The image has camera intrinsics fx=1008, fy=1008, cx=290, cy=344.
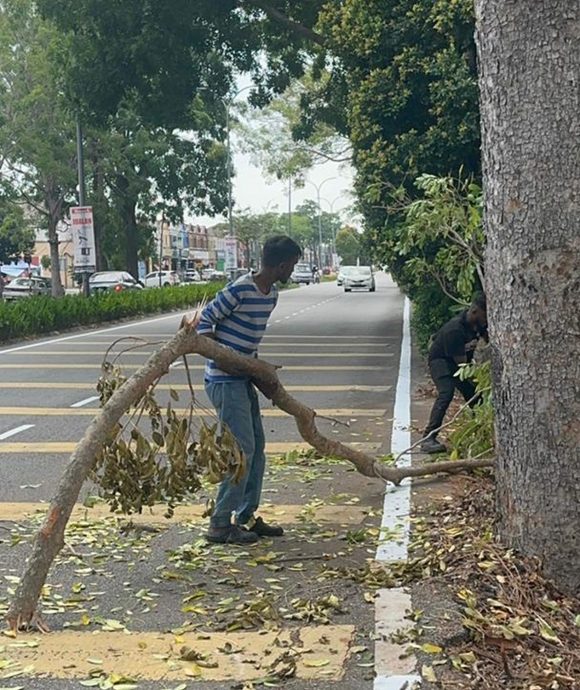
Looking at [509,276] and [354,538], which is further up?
[509,276]

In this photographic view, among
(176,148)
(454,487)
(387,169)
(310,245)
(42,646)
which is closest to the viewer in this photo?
(42,646)

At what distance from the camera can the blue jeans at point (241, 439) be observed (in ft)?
19.6

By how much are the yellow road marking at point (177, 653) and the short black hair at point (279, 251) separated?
2206 millimetres

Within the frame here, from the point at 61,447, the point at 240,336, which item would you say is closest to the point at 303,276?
the point at 61,447

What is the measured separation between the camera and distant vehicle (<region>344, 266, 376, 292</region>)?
55.3 m

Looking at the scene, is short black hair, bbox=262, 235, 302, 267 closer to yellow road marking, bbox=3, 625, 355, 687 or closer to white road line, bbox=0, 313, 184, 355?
yellow road marking, bbox=3, 625, 355, 687

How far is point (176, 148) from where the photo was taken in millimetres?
41281

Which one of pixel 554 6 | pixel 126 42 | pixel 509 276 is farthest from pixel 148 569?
pixel 126 42

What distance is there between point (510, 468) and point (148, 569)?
2.12 m

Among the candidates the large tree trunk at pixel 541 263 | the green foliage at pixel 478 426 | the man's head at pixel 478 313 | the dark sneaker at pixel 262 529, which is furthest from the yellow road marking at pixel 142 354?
the large tree trunk at pixel 541 263

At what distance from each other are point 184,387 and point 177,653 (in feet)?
31.0

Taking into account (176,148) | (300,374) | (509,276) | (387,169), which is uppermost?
(176,148)

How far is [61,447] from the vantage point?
9461 mm

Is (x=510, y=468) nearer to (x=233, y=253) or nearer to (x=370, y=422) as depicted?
(x=370, y=422)
